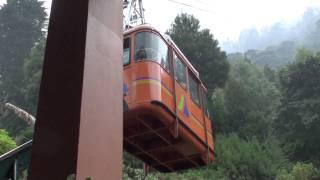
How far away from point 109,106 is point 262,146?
22657 mm

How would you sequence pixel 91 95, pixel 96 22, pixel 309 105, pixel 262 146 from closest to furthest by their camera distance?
1. pixel 91 95
2. pixel 96 22
3. pixel 262 146
4. pixel 309 105

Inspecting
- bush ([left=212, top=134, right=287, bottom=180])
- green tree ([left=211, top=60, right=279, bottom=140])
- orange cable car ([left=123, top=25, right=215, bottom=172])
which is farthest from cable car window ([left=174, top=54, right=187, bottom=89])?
green tree ([left=211, top=60, right=279, bottom=140])

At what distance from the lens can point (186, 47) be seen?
99.1 feet

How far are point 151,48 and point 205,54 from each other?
75.3ft

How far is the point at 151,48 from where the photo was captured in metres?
7.38

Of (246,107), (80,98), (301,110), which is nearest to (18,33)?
(246,107)

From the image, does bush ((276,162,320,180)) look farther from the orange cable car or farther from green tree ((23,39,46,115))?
green tree ((23,39,46,115))

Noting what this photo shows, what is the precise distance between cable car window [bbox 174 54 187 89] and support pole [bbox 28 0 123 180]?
511cm

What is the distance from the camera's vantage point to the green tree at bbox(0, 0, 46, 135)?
34.3m

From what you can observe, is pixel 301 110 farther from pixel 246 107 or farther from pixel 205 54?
pixel 205 54

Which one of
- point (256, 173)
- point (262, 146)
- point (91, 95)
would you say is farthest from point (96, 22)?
point (262, 146)

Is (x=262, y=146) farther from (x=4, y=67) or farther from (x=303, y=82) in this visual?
(x=4, y=67)

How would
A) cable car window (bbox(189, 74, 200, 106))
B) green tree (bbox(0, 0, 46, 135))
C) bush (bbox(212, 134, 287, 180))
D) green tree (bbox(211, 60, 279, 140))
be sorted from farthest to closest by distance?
green tree (bbox(0, 0, 46, 135)) < green tree (bbox(211, 60, 279, 140)) < bush (bbox(212, 134, 287, 180)) < cable car window (bbox(189, 74, 200, 106))

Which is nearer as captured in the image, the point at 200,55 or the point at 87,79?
the point at 87,79
